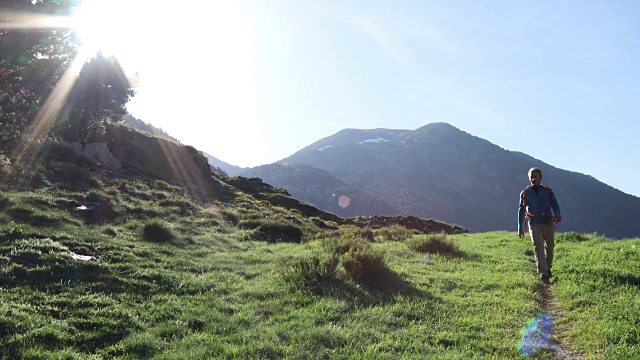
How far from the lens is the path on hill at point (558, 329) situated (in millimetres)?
5734

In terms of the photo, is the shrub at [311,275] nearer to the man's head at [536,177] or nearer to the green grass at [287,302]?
the green grass at [287,302]

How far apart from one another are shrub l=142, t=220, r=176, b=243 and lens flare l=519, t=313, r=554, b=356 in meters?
13.8

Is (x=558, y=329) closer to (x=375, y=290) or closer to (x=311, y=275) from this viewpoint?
(x=375, y=290)

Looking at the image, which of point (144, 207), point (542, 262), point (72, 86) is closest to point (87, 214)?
point (144, 207)

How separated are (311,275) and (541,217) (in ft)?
21.9

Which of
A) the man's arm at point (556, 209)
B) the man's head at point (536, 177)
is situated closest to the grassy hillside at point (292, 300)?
the man's arm at point (556, 209)

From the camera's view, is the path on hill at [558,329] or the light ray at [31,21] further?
the light ray at [31,21]

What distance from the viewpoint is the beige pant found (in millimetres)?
10039

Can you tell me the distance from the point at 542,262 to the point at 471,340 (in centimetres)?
562

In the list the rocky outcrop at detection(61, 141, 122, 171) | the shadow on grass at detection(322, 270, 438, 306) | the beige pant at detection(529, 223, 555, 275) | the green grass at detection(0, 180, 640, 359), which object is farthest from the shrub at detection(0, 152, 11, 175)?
the beige pant at detection(529, 223, 555, 275)

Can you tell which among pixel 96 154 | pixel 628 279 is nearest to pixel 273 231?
pixel 628 279

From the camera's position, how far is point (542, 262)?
10.3 m

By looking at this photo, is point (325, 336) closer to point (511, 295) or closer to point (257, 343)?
point (257, 343)

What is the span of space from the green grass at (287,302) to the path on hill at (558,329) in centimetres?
10
